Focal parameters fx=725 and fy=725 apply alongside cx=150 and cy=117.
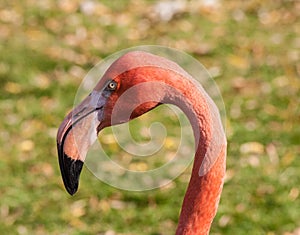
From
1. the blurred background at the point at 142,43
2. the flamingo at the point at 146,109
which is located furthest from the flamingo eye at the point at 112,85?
the blurred background at the point at 142,43

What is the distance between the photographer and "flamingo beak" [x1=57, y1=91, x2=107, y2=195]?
2461 millimetres

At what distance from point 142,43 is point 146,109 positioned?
4.86 m

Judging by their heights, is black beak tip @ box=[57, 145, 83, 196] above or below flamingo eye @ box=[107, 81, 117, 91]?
below

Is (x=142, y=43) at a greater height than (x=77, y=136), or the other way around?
(x=142, y=43)

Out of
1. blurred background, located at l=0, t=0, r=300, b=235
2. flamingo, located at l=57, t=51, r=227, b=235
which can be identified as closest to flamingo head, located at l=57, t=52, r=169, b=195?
flamingo, located at l=57, t=51, r=227, b=235

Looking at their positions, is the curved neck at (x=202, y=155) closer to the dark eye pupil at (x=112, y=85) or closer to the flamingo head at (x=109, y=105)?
the flamingo head at (x=109, y=105)

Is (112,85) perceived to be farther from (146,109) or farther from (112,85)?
(146,109)

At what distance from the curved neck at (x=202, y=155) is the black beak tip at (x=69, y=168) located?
0.38m

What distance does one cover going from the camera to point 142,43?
7348 mm

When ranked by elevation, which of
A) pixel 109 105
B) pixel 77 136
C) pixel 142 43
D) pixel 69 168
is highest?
pixel 142 43

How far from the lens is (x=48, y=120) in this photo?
19.9 ft

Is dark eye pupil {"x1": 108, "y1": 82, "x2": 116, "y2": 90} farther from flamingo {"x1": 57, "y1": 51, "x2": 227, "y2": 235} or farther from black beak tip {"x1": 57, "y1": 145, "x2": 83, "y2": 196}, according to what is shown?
black beak tip {"x1": 57, "y1": 145, "x2": 83, "y2": 196}

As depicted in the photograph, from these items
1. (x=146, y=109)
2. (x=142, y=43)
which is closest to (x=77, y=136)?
(x=146, y=109)

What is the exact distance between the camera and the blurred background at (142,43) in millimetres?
4961
